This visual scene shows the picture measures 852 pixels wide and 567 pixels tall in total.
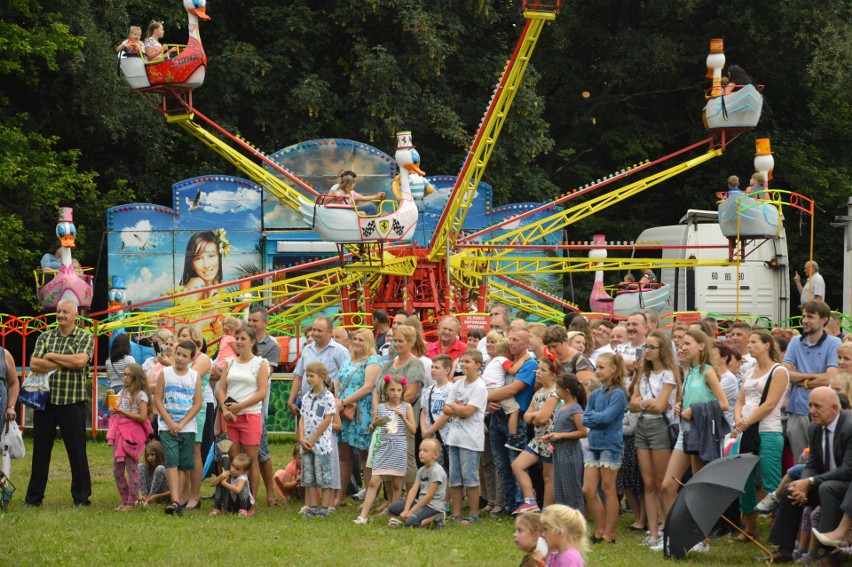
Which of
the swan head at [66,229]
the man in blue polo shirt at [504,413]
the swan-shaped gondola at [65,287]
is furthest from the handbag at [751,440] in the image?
the swan-shaped gondola at [65,287]

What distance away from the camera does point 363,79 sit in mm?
26469

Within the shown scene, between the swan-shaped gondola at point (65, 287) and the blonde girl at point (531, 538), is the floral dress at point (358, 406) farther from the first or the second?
the swan-shaped gondola at point (65, 287)

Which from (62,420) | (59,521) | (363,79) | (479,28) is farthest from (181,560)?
(479,28)

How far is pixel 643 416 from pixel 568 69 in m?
23.6

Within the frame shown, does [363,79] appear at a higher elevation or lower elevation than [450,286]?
higher

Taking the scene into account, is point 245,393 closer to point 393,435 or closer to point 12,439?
point 393,435

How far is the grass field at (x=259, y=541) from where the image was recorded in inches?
351

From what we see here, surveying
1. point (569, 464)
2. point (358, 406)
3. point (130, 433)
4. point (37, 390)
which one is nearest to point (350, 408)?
point (358, 406)

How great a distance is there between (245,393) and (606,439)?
10.7 feet

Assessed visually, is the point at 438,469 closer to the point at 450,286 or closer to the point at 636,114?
the point at 450,286

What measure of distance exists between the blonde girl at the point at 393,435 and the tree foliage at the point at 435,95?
13979mm

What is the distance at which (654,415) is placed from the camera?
9.41m

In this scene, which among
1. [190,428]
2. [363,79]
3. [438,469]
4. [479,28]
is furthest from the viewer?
[479,28]

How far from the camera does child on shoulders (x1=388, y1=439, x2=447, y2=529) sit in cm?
1019
